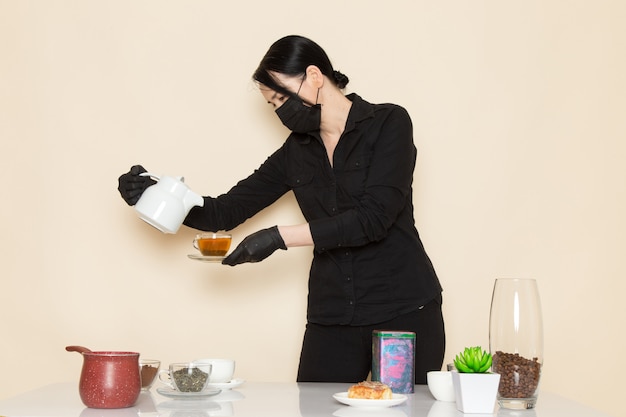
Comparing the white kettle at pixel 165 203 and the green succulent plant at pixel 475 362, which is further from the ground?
the white kettle at pixel 165 203

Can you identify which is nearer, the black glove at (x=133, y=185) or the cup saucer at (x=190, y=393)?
the cup saucer at (x=190, y=393)

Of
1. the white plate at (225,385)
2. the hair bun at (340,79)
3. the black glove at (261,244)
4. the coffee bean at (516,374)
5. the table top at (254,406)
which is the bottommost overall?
the table top at (254,406)

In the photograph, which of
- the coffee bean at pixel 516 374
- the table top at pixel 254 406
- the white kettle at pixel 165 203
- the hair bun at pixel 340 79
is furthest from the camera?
the hair bun at pixel 340 79

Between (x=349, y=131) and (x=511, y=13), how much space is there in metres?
0.86

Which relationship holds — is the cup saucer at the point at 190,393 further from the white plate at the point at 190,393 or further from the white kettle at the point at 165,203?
the white kettle at the point at 165,203

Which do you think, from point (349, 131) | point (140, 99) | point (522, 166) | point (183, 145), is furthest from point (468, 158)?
point (140, 99)

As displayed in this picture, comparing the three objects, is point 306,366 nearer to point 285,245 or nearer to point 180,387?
point 285,245

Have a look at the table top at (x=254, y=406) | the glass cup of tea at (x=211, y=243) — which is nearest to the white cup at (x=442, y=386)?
the table top at (x=254, y=406)

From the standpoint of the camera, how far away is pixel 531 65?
2617 millimetres

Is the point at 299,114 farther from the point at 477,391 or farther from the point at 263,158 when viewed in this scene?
the point at 477,391

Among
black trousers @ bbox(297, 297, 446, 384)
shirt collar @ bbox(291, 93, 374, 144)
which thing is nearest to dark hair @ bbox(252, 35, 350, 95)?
shirt collar @ bbox(291, 93, 374, 144)

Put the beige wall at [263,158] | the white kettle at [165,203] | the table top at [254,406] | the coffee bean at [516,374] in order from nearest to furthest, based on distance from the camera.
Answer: the table top at [254,406] → the coffee bean at [516,374] → the white kettle at [165,203] → the beige wall at [263,158]

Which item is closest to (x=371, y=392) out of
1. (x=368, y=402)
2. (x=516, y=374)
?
(x=368, y=402)

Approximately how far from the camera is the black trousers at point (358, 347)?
2068 mm
